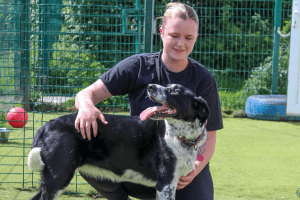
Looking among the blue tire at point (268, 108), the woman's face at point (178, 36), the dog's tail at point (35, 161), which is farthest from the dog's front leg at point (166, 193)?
the blue tire at point (268, 108)

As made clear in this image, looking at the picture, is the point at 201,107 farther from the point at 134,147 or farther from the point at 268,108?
the point at 268,108

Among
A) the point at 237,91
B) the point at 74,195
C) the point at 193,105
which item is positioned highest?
the point at 193,105

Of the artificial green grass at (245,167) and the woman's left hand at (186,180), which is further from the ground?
the woman's left hand at (186,180)

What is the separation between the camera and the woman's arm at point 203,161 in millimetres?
2205

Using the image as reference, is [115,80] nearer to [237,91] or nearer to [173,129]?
[173,129]

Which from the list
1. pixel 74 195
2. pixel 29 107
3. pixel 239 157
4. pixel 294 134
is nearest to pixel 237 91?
pixel 294 134

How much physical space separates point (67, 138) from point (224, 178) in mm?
1831

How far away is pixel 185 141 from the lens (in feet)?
6.84

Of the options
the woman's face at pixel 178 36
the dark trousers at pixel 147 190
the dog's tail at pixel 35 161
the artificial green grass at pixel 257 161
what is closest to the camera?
the dog's tail at pixel 35 161

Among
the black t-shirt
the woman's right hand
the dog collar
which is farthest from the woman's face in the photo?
the woman's right hand

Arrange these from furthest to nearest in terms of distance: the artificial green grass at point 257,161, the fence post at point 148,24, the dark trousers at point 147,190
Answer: the artificial green grass at point 257,161
the fence post at point 148,24
the dark trousers at point 147,190

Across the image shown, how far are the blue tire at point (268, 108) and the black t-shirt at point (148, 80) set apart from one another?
153 inches

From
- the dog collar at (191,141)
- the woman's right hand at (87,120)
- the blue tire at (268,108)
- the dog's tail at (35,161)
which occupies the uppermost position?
the woman's right hand at (87,120)

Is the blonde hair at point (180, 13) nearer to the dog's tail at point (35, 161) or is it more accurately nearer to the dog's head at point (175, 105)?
the dog's head at point (175, 105)
